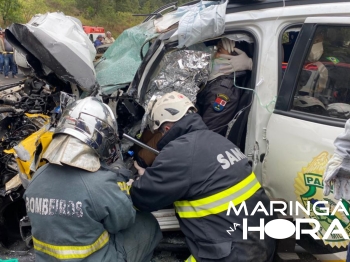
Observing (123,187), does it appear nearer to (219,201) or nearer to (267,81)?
(219,201)

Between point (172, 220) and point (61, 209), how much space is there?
96 cm

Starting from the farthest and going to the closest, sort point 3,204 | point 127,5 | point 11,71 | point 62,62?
point 127,5, point 11,71, point 3,204, point 62,62

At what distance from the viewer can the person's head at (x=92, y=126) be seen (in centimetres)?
200

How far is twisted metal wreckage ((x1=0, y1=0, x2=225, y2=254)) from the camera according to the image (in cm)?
275

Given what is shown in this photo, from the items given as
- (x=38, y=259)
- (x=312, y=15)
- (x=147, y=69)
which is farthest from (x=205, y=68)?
(x=38, y=259)

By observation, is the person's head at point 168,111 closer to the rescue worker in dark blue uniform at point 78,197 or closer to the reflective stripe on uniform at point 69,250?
the rescue worker in dark blue uniform at point 78,197

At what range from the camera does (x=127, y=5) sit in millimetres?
39375

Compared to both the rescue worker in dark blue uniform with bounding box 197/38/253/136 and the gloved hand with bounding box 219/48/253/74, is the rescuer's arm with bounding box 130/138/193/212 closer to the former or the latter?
the rescue worker in dark blue uniform with bounding box 197/38/253/136

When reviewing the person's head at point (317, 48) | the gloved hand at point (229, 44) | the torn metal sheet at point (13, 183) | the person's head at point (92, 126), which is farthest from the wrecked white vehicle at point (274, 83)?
the torn metal sheet at point (13, 183)

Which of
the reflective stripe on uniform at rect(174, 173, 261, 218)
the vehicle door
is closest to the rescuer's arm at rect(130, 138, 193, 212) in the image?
the reflective stripe on uniform at rect(174, 173, 261, 218)

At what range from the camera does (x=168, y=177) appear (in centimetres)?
208

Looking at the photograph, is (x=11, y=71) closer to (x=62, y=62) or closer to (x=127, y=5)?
(x=62, y=62)

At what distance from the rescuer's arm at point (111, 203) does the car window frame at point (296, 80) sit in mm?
1202

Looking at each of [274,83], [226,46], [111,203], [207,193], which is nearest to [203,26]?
[226,46]
